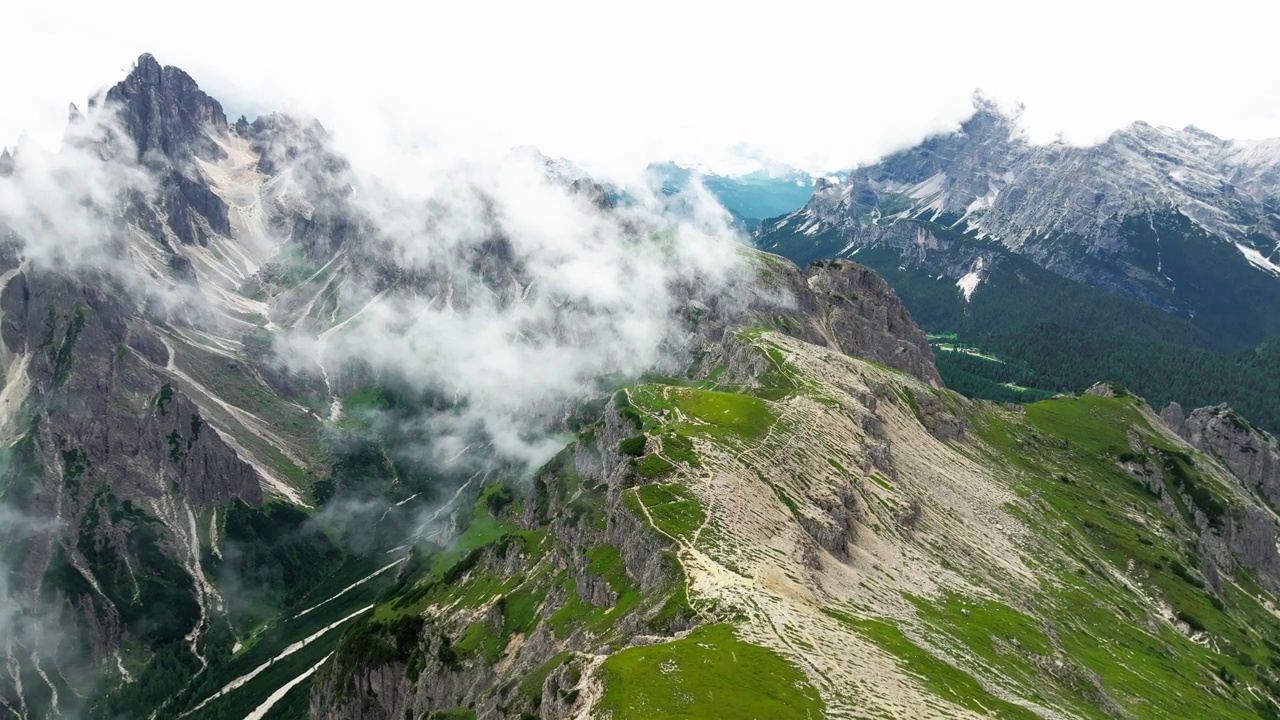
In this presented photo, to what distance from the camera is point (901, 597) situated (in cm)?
12088

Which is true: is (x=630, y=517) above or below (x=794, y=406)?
below

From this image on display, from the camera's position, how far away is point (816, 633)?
287 feet

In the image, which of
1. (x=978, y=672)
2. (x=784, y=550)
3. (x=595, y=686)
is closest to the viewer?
(x=595, y=686)

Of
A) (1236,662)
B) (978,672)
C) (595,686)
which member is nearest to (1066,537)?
(1236,662)

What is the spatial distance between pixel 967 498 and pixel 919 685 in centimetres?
11215

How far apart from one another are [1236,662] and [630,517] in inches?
5537

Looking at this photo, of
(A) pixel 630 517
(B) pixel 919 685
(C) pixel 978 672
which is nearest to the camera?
(B) pixel 919 685

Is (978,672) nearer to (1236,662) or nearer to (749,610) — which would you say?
(749,610)

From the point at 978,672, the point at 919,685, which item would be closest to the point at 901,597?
the point at 978,672

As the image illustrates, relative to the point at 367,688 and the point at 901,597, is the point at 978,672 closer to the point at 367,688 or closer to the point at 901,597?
the point at 901,597

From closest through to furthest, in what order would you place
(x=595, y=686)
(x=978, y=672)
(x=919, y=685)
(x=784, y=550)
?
1. (x=595, y=686)
2. (x=919, y=685)
3. (x=978, y=672)
4. (x=784, y=550)

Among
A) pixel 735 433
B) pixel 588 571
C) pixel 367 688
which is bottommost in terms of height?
pixel 367 688

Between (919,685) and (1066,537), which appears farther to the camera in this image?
(1066,537)

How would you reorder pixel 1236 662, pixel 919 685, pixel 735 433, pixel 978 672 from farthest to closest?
pixel 1236 662, pixel 735 433, pixel 978 672, pixel 919 685
